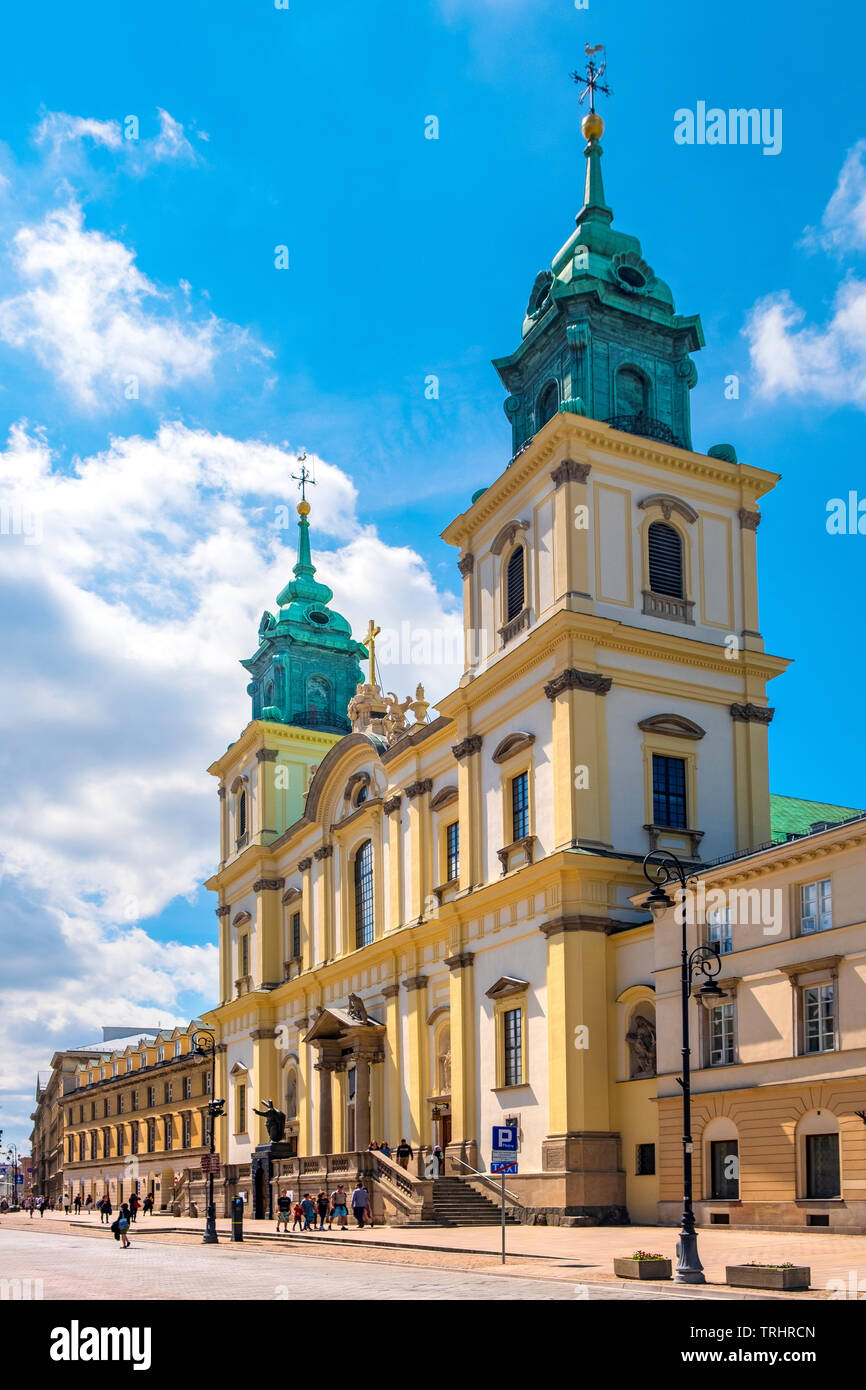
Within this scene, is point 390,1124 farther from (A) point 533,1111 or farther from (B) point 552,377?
(B) point 552,377

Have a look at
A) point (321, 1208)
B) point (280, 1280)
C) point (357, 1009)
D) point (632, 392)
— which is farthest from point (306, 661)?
point (280, 1280)

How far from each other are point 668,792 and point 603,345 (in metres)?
13.5

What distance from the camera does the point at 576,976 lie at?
116ft

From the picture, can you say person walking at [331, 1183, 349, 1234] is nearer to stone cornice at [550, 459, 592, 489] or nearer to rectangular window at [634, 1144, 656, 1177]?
rectangular window at [634, 1144, 656, 1177]

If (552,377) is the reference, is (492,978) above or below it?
below

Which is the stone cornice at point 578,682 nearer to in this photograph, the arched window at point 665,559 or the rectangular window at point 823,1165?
the arched window at point 665,559

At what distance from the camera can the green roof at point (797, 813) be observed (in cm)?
4912

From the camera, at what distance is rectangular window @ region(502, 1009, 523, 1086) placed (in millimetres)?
38188

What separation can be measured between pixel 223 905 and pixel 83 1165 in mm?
54429

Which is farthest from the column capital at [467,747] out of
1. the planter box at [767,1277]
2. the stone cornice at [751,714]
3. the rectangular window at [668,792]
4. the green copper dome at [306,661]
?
the planter box at [767,1277]

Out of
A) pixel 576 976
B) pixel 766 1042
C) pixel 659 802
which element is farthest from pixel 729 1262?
pixel 659 802

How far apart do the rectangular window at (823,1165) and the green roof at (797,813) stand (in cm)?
2056

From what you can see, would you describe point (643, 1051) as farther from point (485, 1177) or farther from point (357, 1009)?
point (357, 1009)
